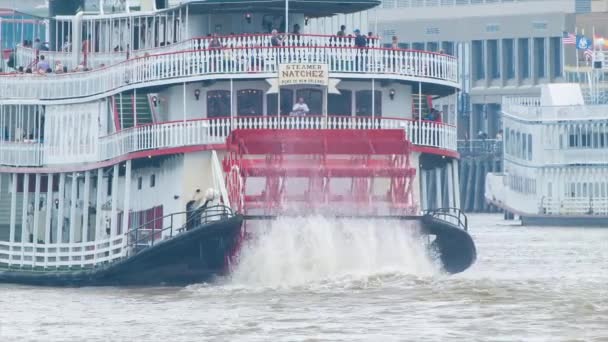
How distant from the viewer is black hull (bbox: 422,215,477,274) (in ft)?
133

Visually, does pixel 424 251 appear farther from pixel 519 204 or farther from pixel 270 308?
pixel 519 204

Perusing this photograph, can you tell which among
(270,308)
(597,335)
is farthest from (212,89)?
(597,335)

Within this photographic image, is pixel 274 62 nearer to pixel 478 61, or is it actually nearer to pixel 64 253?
pixel 64 253

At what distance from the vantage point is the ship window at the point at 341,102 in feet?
140

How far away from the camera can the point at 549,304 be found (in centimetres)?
3631

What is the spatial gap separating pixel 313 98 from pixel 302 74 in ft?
4.08

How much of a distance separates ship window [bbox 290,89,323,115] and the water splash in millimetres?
3603

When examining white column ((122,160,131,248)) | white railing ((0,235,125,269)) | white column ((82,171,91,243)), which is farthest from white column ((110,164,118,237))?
white column ((82,171,91,243))

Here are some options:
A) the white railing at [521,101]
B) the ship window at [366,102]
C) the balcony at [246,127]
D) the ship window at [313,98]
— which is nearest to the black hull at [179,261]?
the balcony at [246,127]

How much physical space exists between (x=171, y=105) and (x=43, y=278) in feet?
13.9

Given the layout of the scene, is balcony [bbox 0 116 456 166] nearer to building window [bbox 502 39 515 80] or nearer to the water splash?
the water splash

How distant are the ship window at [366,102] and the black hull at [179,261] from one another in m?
4.49

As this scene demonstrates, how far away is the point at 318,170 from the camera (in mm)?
40812

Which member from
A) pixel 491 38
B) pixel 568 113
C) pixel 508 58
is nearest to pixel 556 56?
pixel 508 58
